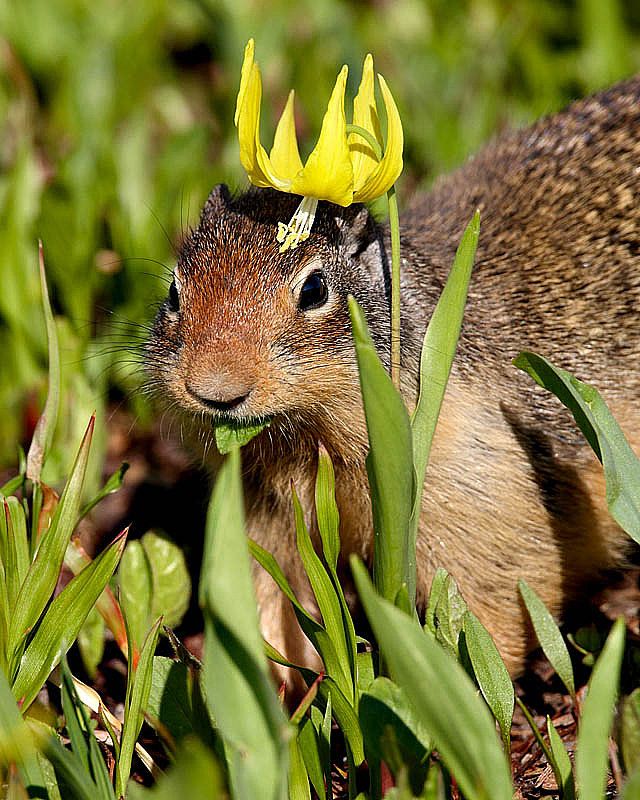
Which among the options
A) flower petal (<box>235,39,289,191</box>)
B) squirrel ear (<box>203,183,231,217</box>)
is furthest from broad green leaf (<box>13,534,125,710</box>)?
squirrel ear (<box>203,183,231,217</box>)

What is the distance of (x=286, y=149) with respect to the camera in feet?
9.47

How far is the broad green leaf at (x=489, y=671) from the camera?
2.80 meters

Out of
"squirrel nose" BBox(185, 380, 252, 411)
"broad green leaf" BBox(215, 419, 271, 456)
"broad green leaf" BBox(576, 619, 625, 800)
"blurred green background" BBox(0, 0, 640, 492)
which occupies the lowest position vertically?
"broad green leaf" BBox(576, 619, 625, 800)

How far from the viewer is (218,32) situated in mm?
7266

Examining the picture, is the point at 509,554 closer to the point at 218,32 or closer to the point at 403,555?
the point at 403,555

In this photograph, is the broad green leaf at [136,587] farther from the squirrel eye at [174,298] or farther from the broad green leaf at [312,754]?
the broad green leaf at [312,754]

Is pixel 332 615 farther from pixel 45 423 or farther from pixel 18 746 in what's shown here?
pixel 45 423

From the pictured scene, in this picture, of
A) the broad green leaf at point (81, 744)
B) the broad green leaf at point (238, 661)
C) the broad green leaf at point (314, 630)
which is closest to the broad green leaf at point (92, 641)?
the broad green leaf at point (314, 630)

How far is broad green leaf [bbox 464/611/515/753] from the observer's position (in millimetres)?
2797

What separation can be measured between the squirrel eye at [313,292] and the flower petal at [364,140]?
1.45ft

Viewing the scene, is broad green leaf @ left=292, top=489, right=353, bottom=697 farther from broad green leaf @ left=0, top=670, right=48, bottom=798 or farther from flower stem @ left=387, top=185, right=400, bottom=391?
broad green leaf @ left=0, top=670, right=48, bottom=798

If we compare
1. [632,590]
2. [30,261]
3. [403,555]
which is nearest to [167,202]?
[30,261]

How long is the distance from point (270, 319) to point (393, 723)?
119cm

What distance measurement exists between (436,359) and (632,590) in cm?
186
